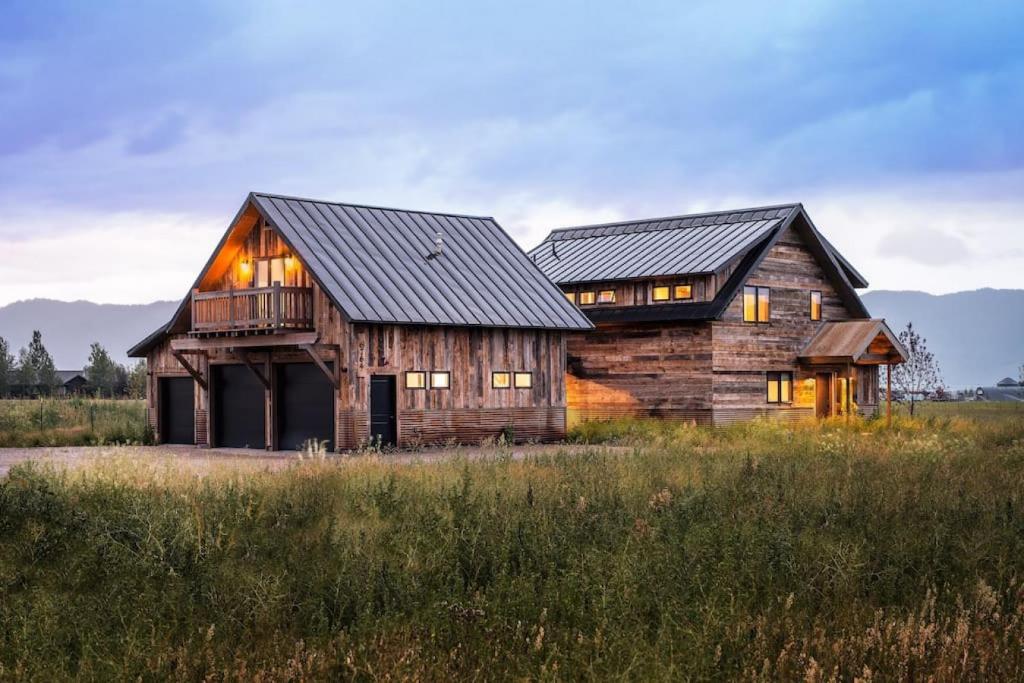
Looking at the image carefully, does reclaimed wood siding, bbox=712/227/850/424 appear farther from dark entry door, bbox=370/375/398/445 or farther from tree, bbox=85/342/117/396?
tree, bbox=85/342/117/396

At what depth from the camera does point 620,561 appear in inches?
514

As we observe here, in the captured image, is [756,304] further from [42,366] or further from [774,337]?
[42,366]

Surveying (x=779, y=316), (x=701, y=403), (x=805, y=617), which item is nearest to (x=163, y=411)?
(x=701, y=403)

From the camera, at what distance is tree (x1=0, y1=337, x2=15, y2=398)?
9569 centimetres

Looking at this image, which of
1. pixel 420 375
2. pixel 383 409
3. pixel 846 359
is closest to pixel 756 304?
pixel 846 359

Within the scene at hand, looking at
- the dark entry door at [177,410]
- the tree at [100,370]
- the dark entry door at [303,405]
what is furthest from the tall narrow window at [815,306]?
the tree at [100,370]

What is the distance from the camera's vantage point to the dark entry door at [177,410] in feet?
135

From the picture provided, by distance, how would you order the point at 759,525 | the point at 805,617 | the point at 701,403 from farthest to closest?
the point at 701,403
the point at 759,525
the point at 805,617

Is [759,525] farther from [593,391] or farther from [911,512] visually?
[593,391]

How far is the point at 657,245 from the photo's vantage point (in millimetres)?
46594

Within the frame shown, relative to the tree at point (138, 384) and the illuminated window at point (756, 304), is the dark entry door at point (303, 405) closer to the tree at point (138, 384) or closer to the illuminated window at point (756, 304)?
the illuminated window at point (756, 304)

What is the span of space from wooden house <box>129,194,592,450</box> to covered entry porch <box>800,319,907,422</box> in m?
10.1

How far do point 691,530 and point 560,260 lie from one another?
112ft

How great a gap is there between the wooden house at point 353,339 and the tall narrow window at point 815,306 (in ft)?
34.7
